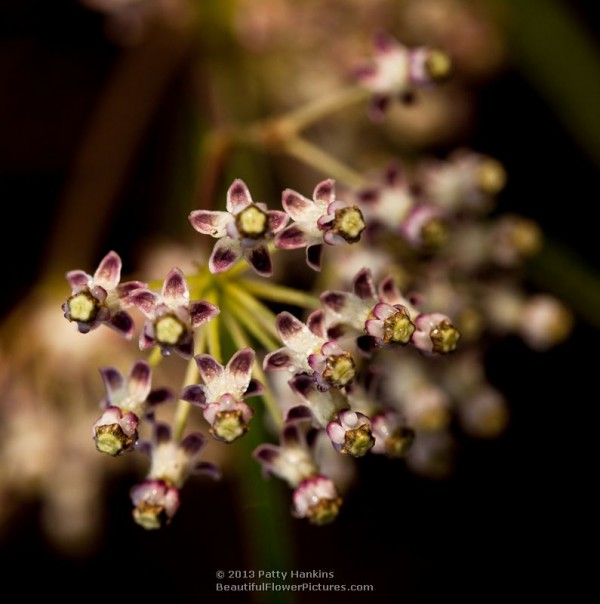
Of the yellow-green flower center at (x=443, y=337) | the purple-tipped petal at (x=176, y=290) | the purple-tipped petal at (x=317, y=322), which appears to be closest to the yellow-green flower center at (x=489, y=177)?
the yellow-green flower center at (x=443, y=337)

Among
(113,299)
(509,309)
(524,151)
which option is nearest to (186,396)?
(113,299)

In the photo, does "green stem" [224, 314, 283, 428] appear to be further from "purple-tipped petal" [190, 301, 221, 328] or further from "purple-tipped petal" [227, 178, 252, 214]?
"purple-tipped petal" [227, 178, 252, 214]

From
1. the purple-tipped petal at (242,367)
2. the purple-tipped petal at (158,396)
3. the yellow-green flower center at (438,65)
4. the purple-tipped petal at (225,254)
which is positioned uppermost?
the yellow-green flower center at (438,65)

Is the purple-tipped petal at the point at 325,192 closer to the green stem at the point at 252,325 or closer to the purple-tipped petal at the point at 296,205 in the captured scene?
the purple-tipped petal at the point at 296,205

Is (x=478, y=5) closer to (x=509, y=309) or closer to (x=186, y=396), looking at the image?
(x=509, y=309)

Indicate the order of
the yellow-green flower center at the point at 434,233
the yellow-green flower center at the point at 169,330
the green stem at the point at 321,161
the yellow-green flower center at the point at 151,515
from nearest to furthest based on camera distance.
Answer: the yellow-green flower center at the point at 169,330
the yellow-green flower center at the point at 151,515
the yellow-green flower center at the point at 434,233
the green stem at the point at 321,161

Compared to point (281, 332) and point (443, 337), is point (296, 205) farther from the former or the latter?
point (443, 337)
